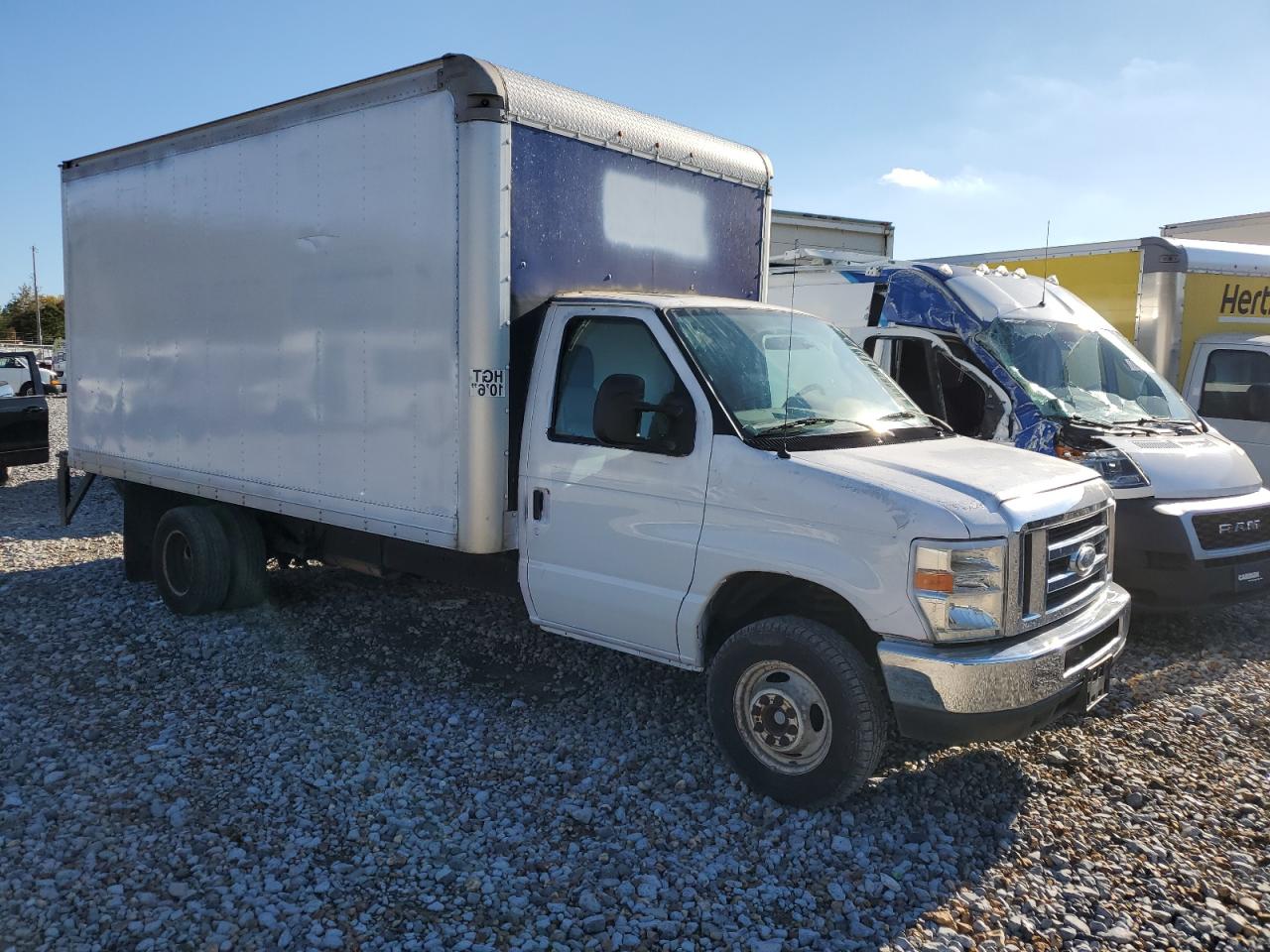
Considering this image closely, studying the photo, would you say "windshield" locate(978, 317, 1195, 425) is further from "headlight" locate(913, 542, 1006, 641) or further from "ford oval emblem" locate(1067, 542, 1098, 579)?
"headlight" locate(913, 542, 1006, 641)

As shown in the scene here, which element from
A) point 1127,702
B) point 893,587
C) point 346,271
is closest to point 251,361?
point 346,271

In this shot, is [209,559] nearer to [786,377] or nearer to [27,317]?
[786,377]

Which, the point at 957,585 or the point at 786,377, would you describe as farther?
the point at 786,377

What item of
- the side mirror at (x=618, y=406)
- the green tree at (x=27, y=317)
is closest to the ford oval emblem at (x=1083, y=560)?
the side mirror at (x=618, y=406)

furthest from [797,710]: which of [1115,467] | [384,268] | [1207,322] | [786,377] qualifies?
[1207,322]

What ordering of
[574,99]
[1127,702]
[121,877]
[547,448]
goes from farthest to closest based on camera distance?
[1127,702]
[574,99]
[547,448]
[121,877]

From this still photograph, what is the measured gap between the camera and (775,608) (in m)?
4.62

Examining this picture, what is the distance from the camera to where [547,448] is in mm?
5008

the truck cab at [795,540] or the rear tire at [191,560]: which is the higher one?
the truck cab at [795,540]

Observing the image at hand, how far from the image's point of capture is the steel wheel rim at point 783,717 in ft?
14.0

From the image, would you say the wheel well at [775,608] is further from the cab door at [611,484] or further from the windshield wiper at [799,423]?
the windshield wiper at [799,423]

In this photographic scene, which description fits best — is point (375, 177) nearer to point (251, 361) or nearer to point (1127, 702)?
point (251, 361)

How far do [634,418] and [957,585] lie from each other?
1532mm

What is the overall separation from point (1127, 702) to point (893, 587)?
8.72ft
